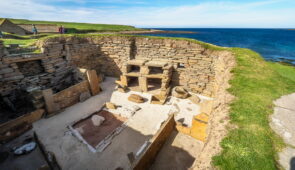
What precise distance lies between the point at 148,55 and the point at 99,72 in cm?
526

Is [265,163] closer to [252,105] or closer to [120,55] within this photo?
[252,105]

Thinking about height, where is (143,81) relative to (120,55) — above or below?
below

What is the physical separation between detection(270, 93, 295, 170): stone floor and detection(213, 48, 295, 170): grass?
11 cm

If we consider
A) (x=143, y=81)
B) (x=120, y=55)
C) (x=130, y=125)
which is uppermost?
(x=120, y=55)

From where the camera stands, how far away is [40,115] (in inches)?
284

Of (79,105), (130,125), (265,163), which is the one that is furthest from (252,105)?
(79,105)

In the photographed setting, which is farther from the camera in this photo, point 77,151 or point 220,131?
point 77,151

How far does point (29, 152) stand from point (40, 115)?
229 cm

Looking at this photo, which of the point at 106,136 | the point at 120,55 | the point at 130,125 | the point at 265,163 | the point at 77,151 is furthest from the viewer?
the point at 120,55

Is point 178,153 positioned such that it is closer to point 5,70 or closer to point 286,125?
point 286,125

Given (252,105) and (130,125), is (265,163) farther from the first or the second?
(130,125)

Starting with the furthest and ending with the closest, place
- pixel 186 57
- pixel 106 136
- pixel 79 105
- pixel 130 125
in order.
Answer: pixel 186 57 → pixel 79 105 → pixel 130 125 → pixel 106 136

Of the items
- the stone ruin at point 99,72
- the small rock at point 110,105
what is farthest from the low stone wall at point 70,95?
the small rock at point 110,105

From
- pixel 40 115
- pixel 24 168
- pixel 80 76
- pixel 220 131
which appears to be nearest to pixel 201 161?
pixel 220 131
